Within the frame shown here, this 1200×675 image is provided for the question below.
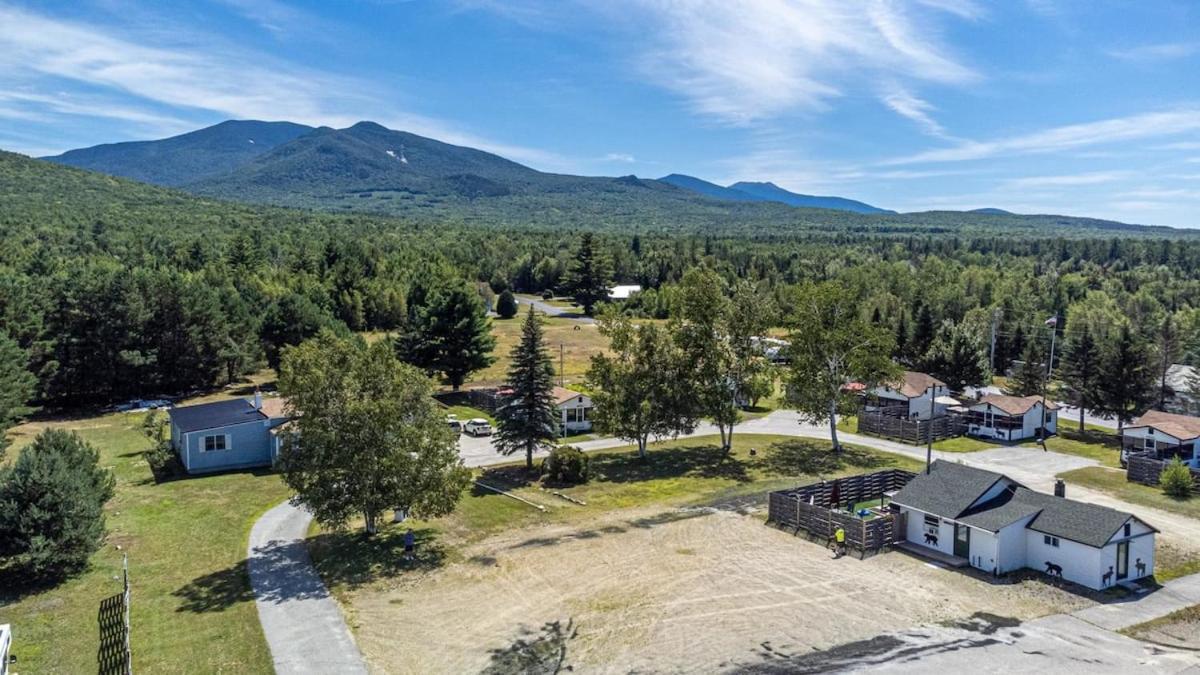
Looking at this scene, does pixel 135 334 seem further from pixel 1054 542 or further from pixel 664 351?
pixel 1054 542

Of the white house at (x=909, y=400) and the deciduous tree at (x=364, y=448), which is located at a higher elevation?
the deciduous tree at (x=364, y=448)

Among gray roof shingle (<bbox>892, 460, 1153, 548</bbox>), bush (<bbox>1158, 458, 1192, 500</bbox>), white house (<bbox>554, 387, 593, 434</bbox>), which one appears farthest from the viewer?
white house (<bbox>554, 387, 593, 434</bbox>)

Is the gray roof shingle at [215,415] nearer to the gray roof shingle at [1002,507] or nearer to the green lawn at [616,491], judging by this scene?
the green lawn at [616,491]

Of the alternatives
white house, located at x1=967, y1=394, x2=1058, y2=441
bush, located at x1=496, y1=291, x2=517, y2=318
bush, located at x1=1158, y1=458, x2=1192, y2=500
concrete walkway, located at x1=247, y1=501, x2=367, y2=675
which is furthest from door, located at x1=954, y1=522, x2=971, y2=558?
bush, located at x1=496, y1=291, x2=517, y2=318

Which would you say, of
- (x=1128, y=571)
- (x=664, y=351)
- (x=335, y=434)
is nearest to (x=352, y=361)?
(x=335, y=434)

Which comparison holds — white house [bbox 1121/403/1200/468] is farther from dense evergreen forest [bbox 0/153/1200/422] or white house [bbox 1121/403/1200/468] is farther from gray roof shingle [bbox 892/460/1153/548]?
gray roof shingle [bbox 892/460/1153/548]

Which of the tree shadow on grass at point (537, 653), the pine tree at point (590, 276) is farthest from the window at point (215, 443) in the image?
the pine tree at point (590, 276)
